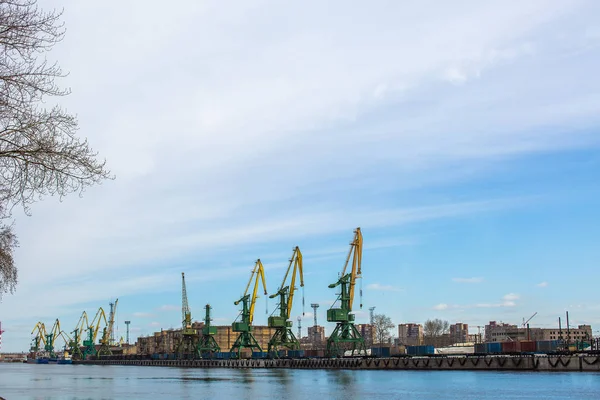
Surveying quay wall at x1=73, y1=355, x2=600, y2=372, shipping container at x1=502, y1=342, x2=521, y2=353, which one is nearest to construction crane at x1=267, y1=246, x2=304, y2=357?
quay wall at x1=73, y1=355, x2=600, y2=372

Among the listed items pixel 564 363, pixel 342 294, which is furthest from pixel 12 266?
pixel 342 294

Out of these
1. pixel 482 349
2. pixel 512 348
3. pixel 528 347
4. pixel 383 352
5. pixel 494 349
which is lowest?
pixel 383 352

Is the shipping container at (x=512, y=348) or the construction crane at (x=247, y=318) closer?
the shipping container at (x=512, y=348)

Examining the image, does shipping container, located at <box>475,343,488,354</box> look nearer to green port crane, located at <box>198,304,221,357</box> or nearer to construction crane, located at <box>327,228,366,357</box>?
construction crane, located at <box>327,228,366,357</box>

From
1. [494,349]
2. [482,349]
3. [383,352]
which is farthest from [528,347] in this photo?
[383,352]

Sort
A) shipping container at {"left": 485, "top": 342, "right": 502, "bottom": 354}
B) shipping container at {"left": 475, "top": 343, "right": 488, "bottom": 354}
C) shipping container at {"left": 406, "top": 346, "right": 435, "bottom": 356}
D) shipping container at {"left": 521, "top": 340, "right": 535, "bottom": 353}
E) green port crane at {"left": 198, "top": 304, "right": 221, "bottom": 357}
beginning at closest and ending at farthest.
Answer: shipping container at {"left": 521, "top": 340, "right": 535, "bottom": 353} → shipping container at {"left": 485, "top": 342, "right": 502, "bottom": 354} → shipping container at {"left": 475, "top": 343, "right": 488, "bottom": 354} → shipping container at {"left": 406, "top": 346, "right": 435, "bottom": 356} → green port crane at {"left": 198, "top": 304, "right": 221, "bottom": 357}

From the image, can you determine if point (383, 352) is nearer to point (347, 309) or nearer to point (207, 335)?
point (347, 309)

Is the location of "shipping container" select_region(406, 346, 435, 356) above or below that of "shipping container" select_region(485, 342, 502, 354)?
below

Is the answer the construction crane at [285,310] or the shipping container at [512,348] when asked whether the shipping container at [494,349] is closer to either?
the shipping container at [512,348]

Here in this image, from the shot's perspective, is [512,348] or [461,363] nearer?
[461,363]

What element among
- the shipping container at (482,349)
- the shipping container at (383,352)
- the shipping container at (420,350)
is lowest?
the shipping container at (383,352)

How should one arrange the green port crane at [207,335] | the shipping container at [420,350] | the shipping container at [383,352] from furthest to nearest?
the green port crane at [207,335]
the shipping container at [383,352]
the shipping container at [420,350]

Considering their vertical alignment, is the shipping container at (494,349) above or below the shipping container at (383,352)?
above

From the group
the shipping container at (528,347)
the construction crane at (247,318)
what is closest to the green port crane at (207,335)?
the construction crane at (247,318)
